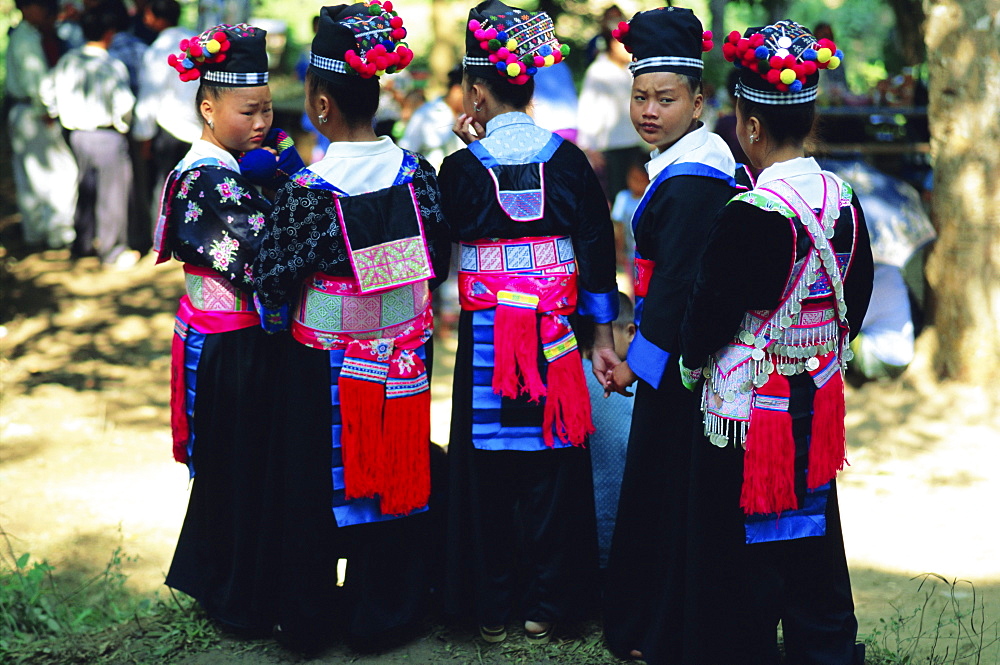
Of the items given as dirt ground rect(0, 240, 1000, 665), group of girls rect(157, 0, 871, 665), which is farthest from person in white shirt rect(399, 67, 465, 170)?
group of girls rect(157, 0, 871, 665)

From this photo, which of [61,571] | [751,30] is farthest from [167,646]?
[751,30]

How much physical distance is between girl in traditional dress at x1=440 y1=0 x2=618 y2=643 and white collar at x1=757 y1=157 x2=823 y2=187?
637 millimetres

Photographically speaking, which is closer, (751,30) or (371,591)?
(751,30)

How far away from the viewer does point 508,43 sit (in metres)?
3.16

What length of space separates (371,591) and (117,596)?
127cm

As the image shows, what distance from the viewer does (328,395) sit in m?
3.26

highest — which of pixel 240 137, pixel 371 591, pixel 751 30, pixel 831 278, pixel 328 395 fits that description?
pixel 751 30

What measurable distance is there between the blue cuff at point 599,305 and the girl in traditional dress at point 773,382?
0.45 metres

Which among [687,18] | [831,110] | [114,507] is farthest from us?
[831,110]

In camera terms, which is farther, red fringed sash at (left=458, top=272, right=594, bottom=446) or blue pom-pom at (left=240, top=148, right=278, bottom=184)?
blue pom-pom at (left=240, top=148, right=278, bottom=184)

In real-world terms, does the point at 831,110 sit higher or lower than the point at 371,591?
higher

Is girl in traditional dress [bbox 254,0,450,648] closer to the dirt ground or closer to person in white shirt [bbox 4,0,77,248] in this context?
the dirt ground

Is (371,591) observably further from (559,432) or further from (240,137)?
(240,137)

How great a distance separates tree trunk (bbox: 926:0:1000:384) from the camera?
227 inches
